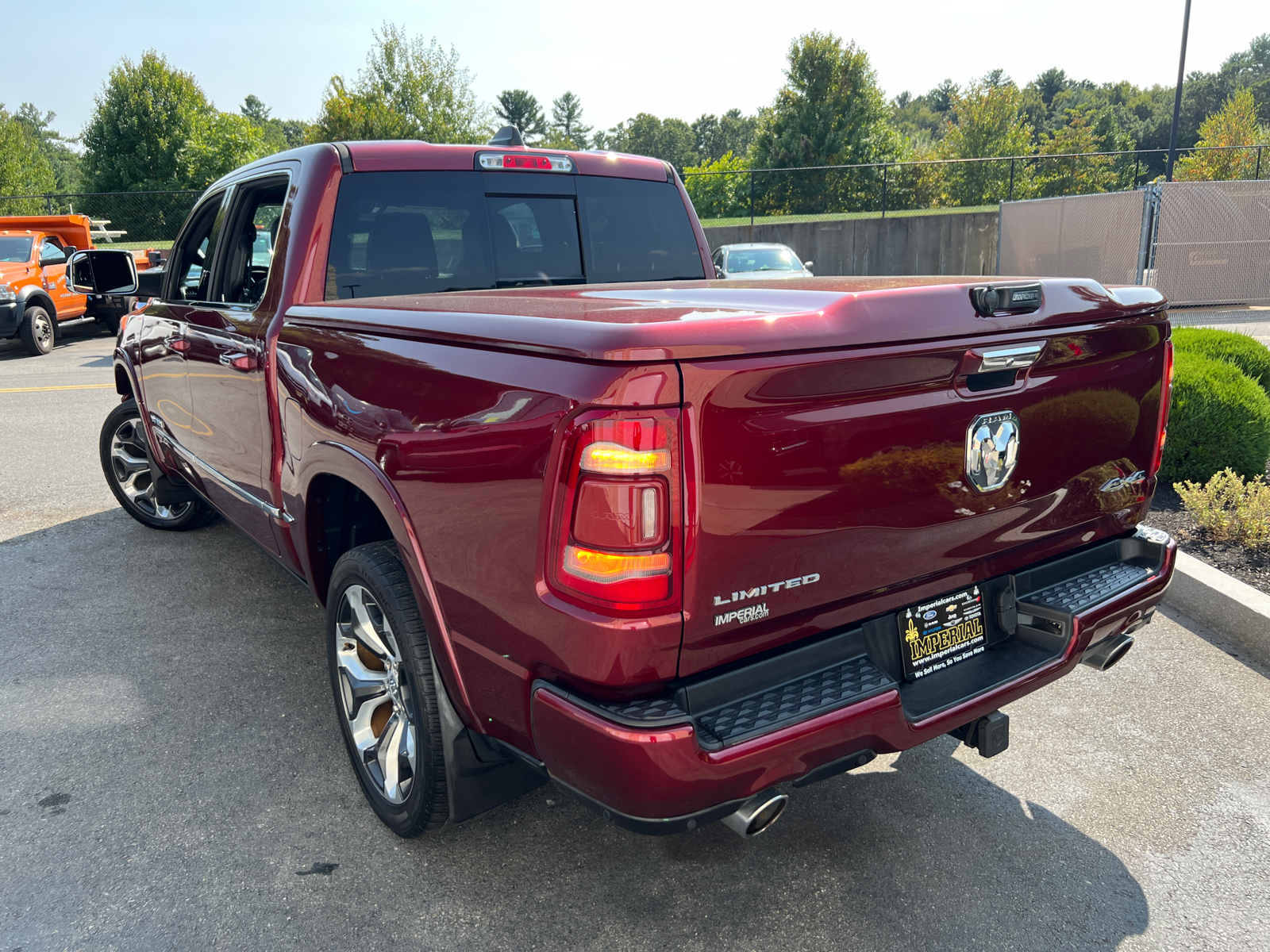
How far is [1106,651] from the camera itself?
261 centimetres

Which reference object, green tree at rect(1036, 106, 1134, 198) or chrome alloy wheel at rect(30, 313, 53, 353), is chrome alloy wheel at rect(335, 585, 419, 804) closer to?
chrome alloy wheel at rect(30, 313, 53, 353)

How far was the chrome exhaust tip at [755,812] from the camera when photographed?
1941 mm

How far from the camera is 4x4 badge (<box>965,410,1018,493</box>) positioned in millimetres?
2182

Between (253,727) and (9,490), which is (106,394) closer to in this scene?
(9,490)

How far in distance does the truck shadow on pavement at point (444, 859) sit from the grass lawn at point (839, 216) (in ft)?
88.6

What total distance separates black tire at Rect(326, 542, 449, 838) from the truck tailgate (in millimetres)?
908

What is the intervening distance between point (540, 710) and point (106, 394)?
11367mm

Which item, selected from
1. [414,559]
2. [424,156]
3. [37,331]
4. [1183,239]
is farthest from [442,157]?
[1183,239]

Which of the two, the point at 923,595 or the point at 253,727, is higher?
the point at 923,595

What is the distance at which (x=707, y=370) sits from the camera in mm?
1758

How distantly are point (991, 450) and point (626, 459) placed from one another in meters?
1.04

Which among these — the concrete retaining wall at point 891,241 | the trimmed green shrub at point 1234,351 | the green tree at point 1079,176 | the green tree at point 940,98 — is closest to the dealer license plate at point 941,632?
the trimmed green shrub at point 1234,351

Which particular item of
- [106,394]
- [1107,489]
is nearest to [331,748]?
[1107,489]

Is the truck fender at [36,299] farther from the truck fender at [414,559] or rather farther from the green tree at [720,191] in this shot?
the green tree at [720,191]
